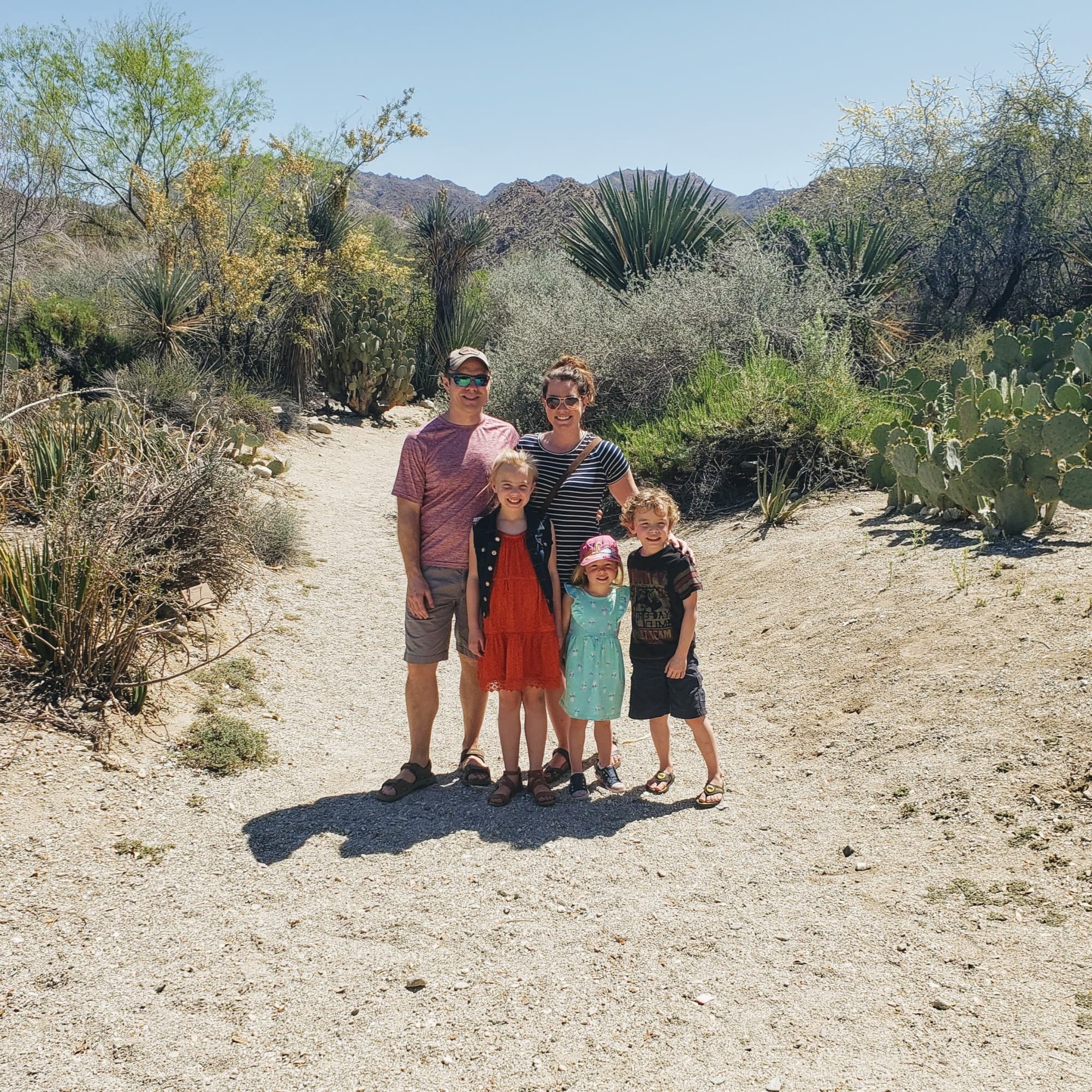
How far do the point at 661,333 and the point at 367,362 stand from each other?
22.7 feet

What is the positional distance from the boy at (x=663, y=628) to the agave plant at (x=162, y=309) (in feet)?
33.7

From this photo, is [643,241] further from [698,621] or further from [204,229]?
[698,621]

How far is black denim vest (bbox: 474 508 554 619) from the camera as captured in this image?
13.5ft

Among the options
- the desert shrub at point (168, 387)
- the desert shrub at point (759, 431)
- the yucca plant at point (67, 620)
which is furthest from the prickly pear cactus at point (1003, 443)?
the desert shrub at point (168, 387)

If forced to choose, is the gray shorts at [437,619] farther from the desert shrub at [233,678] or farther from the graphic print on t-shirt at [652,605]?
the desert shrub at [233,678]

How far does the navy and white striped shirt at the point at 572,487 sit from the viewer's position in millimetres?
4191

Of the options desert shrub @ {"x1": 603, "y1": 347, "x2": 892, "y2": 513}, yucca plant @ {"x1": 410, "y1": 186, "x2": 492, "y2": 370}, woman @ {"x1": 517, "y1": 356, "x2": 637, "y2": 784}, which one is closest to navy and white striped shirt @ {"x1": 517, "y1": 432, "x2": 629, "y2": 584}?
woman @ {"x1": 517, "y1": 356, "x2": 637, "y2": 784}

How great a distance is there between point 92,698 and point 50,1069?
223 cm

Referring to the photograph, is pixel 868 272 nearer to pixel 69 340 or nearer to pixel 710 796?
pixel 69 340

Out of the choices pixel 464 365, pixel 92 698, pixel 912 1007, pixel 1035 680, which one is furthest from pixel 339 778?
pixel 1035 680

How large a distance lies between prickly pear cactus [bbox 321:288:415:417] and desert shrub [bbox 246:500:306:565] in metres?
8.04

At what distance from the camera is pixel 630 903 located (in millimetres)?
3412

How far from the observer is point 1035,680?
4.28m

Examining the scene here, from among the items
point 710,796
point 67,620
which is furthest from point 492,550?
point 67,620
